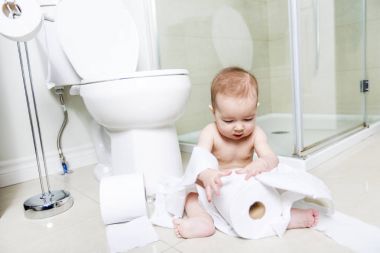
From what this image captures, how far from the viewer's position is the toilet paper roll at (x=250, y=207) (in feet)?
2.22

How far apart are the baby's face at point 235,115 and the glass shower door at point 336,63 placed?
26.9 inches

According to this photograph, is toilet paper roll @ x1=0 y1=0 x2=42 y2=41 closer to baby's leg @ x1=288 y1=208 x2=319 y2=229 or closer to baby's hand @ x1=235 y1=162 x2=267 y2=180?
baby's hand @ x1=235 y1=162 x2=267 y2=180

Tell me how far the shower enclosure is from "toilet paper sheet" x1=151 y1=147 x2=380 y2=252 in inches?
24.9

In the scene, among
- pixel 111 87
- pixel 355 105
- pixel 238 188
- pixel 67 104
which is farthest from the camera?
pixel 355 105

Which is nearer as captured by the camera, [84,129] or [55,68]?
[55,68]

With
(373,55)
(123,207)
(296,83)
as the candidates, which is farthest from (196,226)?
(373,55)

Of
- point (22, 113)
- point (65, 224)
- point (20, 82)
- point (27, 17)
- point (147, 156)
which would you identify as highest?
point (27, 17)

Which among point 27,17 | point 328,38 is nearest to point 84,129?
point 27,17

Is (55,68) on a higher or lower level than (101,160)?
higher

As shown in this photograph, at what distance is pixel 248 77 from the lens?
81 centimetres

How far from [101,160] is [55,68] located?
41cm

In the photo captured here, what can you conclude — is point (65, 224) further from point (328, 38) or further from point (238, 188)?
point (328, 38)

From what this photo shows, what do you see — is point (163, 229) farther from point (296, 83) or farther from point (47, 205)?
point (296, 83)

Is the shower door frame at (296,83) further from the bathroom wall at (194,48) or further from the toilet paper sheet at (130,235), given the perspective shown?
the toilet paper sheet at (130,235)
